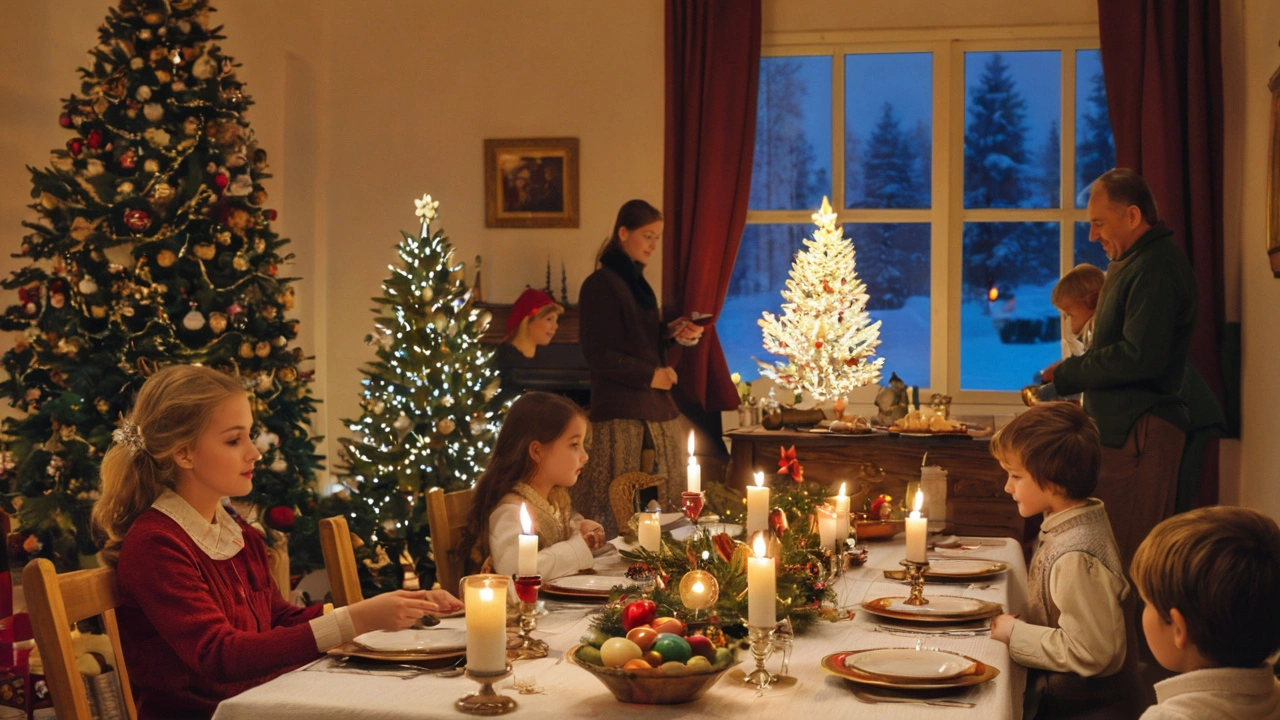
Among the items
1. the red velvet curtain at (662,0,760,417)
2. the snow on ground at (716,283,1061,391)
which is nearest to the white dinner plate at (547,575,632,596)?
the red velvet curtain at (662,0,760,417)

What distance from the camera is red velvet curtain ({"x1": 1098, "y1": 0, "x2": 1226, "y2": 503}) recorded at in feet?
19.8

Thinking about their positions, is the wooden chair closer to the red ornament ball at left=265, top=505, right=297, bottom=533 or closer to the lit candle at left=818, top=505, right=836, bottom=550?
the lit candle at left=818, top=505, right=836, bottom=550

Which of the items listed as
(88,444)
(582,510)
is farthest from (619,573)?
(88,444)

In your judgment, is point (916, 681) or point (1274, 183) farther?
point (1274, 183)

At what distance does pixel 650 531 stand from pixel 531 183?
4691 mm

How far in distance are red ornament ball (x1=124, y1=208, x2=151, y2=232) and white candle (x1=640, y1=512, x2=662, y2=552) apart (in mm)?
3379

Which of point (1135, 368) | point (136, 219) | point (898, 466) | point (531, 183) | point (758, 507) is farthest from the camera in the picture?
point (531, 183)

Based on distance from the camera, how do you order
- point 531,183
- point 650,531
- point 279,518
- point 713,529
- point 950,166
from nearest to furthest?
point 650,531 → point 713,529 → point 279,518 → point 950,166 → point 531,183

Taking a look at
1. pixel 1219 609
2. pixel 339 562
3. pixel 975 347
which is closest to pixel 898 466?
pixel 975 347

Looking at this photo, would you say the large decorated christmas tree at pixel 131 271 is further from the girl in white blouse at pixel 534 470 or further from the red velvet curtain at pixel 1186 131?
the red velvet curtain at pixel 1186 131

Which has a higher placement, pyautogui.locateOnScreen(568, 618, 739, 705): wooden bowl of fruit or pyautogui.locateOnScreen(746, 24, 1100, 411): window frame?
pyautogui.locateOnScreen(746, 24, 1100, 411): window frame

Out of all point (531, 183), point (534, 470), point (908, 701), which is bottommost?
point (908, 701)

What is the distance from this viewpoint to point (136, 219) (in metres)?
5.11

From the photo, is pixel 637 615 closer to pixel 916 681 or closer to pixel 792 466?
pixel 916 681
